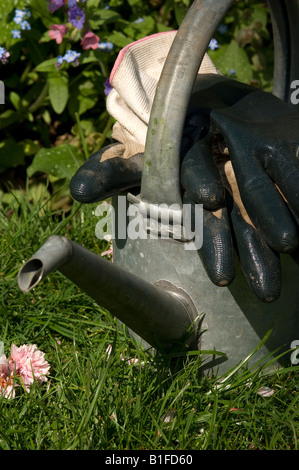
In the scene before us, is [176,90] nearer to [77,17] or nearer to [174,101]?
[174,101]

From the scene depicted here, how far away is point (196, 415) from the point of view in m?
1.21

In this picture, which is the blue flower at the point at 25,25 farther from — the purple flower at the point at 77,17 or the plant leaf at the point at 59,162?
the plant leaf at the point at 59,162

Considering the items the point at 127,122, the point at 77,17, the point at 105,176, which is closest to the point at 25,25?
the point at 77,17

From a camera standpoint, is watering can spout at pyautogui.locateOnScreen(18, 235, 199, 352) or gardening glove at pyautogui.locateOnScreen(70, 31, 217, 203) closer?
watering can spout at pyautogui.locateOnScreen(18, 235, 199, 352)

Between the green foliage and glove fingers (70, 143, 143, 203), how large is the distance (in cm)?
81

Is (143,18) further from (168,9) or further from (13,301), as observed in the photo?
(13,301)

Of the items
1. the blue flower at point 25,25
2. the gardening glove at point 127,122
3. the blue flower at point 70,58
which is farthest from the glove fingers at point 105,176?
the blue flower at point 25,25

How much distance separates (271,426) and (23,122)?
1552mm

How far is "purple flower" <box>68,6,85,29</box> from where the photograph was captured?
75.5 inches

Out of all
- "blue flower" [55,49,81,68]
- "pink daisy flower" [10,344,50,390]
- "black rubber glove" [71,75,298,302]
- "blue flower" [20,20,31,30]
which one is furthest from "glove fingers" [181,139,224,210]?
"blue flower" [20,20,31,30]

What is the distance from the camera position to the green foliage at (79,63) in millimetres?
2043

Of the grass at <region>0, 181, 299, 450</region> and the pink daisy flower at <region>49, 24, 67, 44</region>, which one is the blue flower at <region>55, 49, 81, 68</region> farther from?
the grass at <region>0, 181, 299, 450</region>

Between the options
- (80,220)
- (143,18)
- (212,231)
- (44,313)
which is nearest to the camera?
(212,231)

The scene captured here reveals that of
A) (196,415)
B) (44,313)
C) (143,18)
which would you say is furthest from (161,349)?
(143,18)
